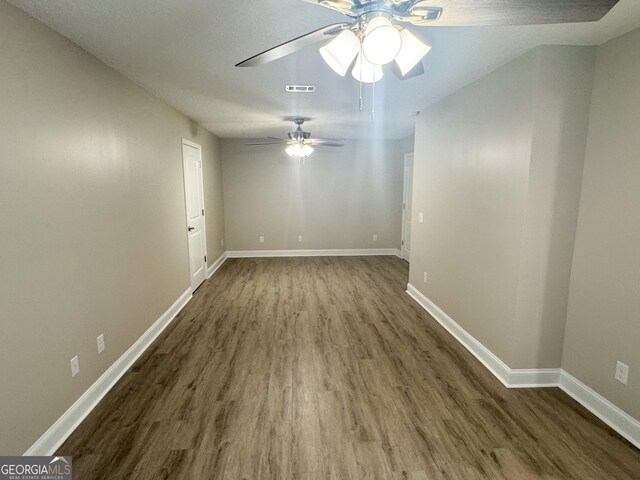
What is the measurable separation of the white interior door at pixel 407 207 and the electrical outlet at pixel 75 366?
18.1 feet

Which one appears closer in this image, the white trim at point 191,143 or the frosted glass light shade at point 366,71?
the frosted glass light shade at point 366,71

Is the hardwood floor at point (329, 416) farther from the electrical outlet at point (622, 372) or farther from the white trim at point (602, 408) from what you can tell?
the electrical outlet at point (622, 372)

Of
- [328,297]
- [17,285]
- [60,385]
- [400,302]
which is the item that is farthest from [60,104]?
[400,302]

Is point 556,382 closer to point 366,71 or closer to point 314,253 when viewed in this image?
point 366,71

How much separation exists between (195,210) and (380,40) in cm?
420

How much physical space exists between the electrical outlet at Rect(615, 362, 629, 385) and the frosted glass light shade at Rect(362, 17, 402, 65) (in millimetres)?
2285

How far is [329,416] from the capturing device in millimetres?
2129

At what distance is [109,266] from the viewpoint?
247cm

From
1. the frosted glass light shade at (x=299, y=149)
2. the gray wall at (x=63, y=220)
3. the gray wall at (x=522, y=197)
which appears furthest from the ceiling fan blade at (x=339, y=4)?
the frosted glass light shade at (x=299, y=149)

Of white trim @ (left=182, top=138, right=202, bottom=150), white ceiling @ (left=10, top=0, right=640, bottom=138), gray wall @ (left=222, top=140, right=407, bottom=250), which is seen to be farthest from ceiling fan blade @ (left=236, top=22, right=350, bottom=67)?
gray wall @ (left=222, top=140, right=407, bottom=250)

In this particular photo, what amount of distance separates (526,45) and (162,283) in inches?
148

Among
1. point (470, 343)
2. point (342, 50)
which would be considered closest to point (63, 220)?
point (342, 50)

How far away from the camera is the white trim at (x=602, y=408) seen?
6.27ft

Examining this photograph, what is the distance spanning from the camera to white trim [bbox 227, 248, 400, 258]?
22.7 feet
